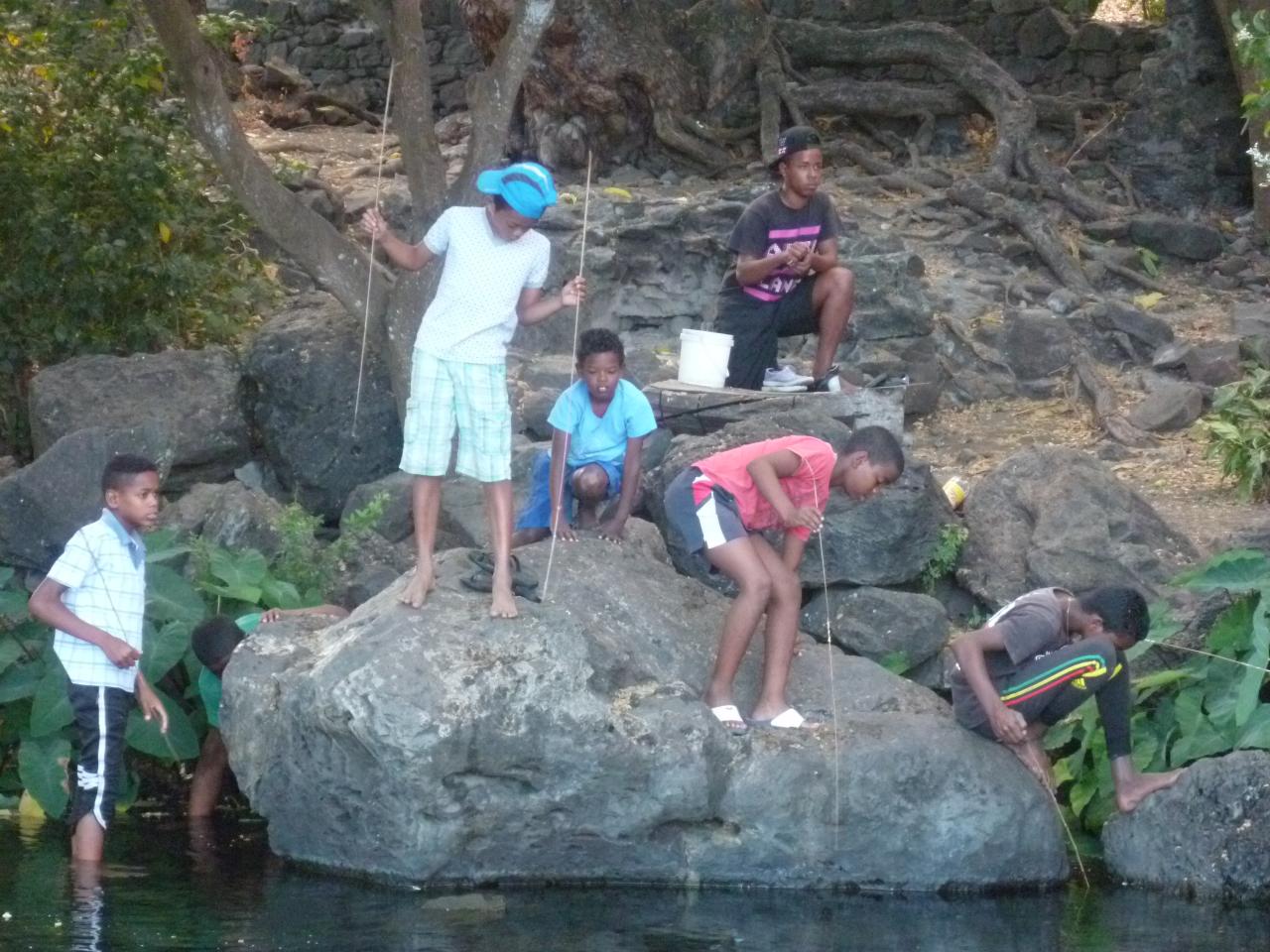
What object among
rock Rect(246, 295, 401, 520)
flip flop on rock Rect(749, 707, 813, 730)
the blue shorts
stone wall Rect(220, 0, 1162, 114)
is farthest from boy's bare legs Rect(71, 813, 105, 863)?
stone wall Rect(220, 0, 1162, 114)

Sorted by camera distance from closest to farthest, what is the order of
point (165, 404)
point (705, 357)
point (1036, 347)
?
point (705, 357) < point (165, 404) < point (1036, 347)

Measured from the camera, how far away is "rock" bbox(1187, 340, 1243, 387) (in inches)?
420

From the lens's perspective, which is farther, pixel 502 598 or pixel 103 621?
pixel 103 621

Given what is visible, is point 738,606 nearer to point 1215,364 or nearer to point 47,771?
point 47,771

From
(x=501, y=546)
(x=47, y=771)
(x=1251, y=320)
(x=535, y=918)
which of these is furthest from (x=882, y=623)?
(x=1251, y=320)

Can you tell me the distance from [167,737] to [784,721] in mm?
2545

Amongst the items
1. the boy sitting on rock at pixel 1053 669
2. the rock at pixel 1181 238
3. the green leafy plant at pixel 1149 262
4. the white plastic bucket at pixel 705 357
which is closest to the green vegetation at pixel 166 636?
the white plastic bucket at pixel 705 357

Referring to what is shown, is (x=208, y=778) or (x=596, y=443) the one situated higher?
(x=596, y=443)

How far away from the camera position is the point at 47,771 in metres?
7.67

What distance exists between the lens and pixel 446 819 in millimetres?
6523

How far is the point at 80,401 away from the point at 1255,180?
7599mm

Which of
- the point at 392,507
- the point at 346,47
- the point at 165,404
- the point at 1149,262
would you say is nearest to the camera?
the point at 392,507

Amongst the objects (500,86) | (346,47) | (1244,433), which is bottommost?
(1244,433)

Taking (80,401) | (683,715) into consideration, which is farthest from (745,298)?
(80,401)
